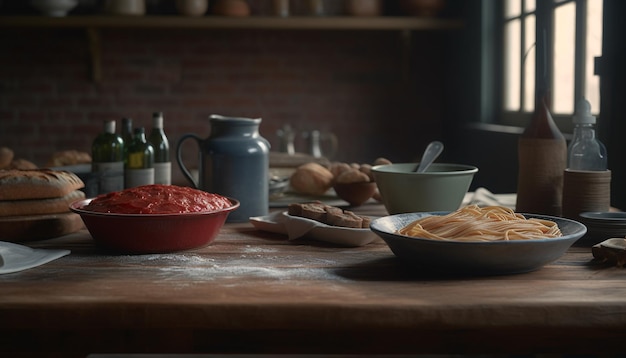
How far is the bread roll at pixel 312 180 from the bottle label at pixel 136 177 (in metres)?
0.44

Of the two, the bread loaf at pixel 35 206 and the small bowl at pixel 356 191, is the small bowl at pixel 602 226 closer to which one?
the small bowl at pixel 356 191

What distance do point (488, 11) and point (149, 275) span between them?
3.33 m

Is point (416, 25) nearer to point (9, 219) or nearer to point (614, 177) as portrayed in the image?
point (614, 177)

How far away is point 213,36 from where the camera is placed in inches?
179

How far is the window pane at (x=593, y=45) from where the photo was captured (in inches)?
102

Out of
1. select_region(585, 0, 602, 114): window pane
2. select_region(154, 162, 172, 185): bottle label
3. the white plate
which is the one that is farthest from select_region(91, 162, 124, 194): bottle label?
select_region(585, 0, 602, 114): window pane

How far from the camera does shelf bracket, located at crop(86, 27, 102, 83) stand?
4317 millimetres

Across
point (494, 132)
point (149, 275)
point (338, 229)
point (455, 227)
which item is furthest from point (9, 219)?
point (494, 132)

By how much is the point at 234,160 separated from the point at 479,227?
0.60 m

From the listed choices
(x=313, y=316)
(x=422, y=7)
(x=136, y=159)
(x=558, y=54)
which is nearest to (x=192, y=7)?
(x=422, y=7)

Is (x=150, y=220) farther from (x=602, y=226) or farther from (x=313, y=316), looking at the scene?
(x=602, y=226)

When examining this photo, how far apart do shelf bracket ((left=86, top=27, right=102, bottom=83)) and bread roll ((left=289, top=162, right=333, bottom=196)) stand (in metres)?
2.77

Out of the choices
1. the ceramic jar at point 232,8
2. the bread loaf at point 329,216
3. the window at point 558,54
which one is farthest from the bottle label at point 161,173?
the ceramic jar at point 232,8

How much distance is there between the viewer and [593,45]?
8.63 feet
